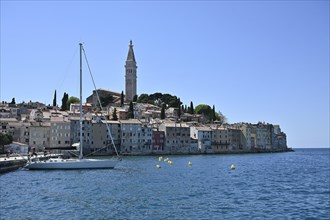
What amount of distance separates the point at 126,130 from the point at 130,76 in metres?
47.1

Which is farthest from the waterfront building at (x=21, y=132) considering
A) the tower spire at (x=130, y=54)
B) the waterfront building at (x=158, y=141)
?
the tower spire at (x=130, y=54)

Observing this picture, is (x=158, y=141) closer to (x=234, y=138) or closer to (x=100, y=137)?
(x=100, y=137)

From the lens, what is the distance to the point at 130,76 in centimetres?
13325

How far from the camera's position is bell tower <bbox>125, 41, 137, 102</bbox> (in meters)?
133

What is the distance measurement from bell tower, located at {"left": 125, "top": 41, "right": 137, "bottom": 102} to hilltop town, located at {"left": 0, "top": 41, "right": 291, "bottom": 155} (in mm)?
471

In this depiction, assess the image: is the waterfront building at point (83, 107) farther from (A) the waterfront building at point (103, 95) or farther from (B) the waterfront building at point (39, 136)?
(B) the waterfront building at point (39, 136)

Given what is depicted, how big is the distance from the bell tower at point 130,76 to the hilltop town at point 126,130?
1.54 feet

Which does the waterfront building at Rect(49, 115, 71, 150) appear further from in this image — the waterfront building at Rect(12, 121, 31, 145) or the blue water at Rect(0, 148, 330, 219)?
the blue water at Rect(0, 148, 330, 219)

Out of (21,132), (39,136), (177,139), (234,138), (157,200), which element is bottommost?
(157,200)

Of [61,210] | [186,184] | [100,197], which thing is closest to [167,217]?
[61,210]

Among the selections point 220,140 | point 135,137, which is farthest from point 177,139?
point 220,140

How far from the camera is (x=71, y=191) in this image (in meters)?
23.5

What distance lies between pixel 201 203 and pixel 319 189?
10621 millimetres

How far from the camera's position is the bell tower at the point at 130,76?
5236 inches
